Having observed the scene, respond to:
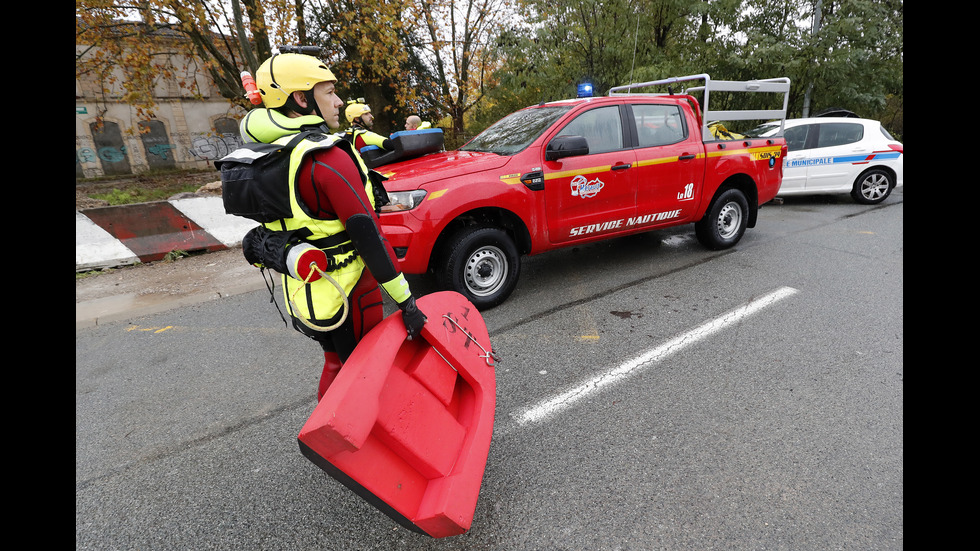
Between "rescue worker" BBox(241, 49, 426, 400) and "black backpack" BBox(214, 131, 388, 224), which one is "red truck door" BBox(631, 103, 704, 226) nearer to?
"rescue worker" BBox(241, 49, 426, 400)

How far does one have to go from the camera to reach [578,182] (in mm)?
4438

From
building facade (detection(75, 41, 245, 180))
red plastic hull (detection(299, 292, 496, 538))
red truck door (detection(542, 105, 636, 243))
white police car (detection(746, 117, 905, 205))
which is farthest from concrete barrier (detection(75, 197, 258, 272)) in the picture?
building facade (detection(75, 41, 245, 180))

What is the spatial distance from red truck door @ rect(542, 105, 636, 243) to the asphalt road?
2.20ft

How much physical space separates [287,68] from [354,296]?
0.90 m

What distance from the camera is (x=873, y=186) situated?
8.46 meters

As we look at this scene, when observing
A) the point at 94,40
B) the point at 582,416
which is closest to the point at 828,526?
the point at 582,416

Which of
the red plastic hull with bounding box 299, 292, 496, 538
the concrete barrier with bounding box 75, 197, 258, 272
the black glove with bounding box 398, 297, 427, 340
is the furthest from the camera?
the concrete barrier with bounding box 75, 197, 258, 272

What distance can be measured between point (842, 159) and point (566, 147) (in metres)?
7.10

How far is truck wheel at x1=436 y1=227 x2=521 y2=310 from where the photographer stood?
4016mm

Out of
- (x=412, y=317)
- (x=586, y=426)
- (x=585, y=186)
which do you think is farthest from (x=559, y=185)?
(x=412, y=317)

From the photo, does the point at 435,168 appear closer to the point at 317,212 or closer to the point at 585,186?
the point at 585,186

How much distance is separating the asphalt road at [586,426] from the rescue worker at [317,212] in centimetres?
102

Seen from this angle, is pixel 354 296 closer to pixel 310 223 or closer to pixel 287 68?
pixel 310 223

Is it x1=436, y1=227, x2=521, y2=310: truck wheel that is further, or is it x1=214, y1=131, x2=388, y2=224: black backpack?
x1=436, y1=227, x2=521, y2=310: truck wheel
